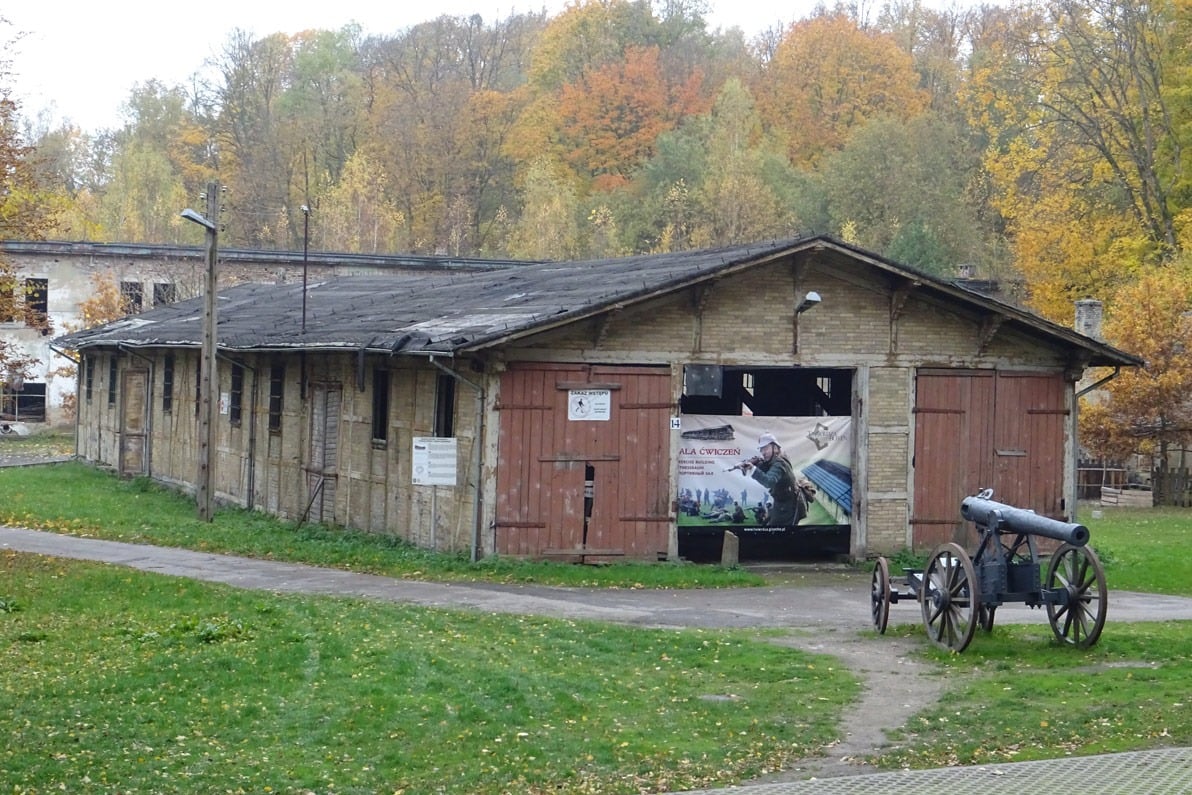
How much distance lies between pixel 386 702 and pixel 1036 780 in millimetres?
5056

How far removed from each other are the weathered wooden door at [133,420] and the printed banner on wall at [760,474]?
1833 cm

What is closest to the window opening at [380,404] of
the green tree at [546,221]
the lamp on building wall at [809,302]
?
the lamp on building wall at [809,302]

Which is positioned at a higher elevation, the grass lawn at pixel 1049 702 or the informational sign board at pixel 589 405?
the informational sign board at pixel 589 405

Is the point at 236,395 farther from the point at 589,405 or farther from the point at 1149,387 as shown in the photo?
the point at 1149,387

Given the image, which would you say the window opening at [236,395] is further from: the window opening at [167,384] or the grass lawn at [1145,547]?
the grass lawn at [1145,547]

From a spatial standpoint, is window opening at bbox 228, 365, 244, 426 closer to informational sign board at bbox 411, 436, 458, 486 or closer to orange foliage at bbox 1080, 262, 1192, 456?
informational sign board at bbox 411, 436, 458, 486

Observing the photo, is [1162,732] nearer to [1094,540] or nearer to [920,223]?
[1094,540]

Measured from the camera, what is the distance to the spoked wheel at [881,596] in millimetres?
16641

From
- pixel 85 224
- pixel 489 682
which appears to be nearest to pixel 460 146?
pixel 85 224

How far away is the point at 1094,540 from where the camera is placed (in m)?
29.2

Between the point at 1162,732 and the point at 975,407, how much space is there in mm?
13154

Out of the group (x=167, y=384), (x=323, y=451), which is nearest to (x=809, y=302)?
(x=323, y=451)

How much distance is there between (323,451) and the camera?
1087 inches

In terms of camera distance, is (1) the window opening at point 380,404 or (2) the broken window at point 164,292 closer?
(1) the window opening at point 380,404
